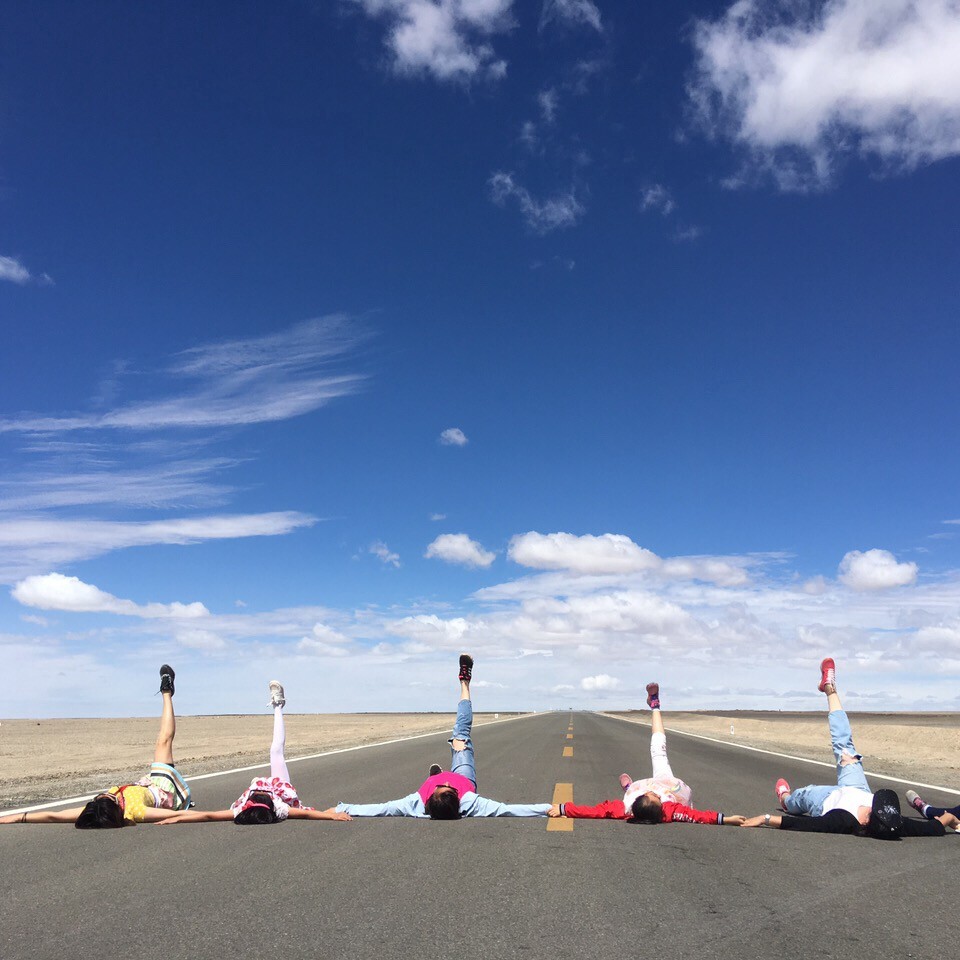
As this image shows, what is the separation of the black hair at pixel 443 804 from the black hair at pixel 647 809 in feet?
6.26

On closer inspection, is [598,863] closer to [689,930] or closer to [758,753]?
[689,930]

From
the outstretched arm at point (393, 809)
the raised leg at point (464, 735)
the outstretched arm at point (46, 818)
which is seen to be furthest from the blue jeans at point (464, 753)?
the outstretched arm at point (46, 818)

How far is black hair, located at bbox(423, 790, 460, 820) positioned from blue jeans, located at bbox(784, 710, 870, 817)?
3823mm

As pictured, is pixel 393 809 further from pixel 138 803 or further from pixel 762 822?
pixel 762 822

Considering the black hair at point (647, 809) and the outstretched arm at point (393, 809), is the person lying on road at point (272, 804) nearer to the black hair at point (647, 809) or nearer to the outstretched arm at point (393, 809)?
the outstretched arm at point (393, 809)

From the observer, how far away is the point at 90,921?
4.46 metres

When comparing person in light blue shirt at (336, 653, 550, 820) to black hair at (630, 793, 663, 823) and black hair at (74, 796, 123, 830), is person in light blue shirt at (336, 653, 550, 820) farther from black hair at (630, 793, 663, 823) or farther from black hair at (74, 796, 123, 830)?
black hair at (74, 796, 123, 830)

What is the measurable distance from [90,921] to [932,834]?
7628mm

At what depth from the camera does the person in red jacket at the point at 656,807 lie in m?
7.76

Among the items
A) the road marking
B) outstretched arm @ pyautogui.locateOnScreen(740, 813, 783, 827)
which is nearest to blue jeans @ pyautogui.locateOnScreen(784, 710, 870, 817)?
outstretched arm @ pyautogui.locateOnScreen(740, 813, 783, 827)

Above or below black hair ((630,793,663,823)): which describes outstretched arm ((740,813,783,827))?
below

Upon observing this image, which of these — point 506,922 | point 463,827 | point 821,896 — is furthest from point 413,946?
point 463,827

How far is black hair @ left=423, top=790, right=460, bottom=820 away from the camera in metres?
7.83

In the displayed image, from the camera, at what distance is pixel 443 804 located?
7.85m
